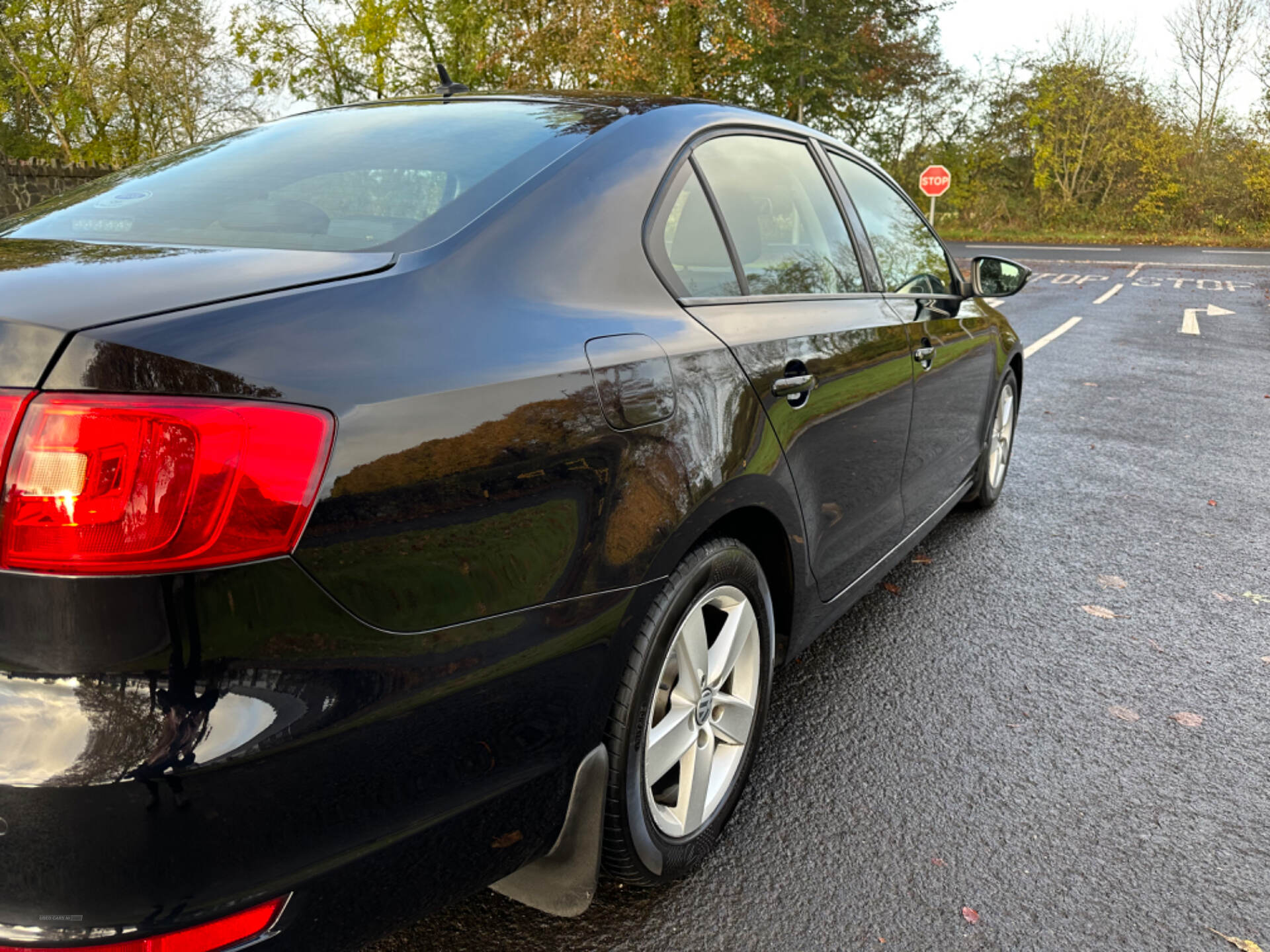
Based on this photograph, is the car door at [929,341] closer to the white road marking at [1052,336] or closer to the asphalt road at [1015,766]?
the asphalt road at [1015,766]

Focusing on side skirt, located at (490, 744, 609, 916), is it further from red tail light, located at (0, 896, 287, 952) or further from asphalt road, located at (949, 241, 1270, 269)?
asphalt road, located at (949, 241, 1270, 269)

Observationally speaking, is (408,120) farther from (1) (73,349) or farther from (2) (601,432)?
(1) (73,349)

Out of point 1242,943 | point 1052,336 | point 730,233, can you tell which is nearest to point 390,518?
point 730,233

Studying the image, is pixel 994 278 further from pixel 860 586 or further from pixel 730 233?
pixel 730 233

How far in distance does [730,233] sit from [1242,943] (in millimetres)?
1911

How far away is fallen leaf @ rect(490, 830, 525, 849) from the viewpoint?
1.62 m

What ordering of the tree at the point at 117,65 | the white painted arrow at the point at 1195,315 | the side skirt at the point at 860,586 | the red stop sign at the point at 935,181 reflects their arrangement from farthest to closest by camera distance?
the red stop sign at the point at 935,181 → the tree at the point at 117,65 → the white painted arrow at the point at 1195,315 → the side skirt at the point at 860,586

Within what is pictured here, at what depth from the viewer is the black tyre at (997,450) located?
4594 mm

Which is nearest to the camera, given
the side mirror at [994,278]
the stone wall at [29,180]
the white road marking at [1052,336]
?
the side mirror at [994,278]

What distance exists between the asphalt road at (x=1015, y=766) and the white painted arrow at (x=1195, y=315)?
30.7 ft

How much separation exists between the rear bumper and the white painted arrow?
13886 millimetres

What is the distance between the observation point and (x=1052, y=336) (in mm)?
12570

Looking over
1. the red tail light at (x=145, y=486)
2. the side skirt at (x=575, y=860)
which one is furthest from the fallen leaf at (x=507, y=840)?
the red tail light at (x=145, y=486)

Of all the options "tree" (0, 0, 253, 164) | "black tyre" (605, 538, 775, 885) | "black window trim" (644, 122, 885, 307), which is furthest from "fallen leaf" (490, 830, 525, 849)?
"tree" (0, 0, 253, 164)
